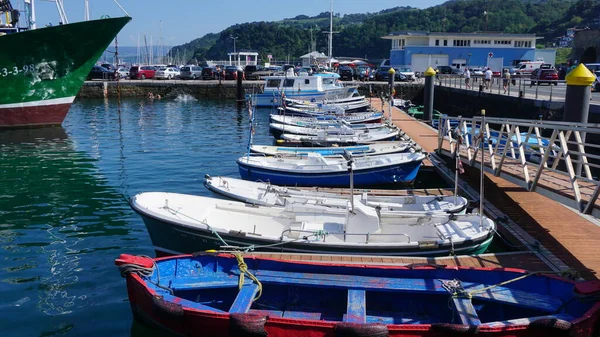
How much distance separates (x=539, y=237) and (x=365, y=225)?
2.97 m

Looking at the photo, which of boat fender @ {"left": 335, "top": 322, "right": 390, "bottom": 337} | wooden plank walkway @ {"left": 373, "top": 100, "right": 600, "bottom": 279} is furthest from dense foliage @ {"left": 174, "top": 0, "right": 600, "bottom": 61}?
boat fender @ {"left": 335, "top": 322, "right": 390, "bottom": 337}

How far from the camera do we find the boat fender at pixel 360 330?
581 cm

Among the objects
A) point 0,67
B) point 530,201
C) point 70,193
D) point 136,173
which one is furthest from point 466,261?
point 0,67

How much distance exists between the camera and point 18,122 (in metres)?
27.2

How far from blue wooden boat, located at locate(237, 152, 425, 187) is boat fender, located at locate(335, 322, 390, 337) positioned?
27.1 ft

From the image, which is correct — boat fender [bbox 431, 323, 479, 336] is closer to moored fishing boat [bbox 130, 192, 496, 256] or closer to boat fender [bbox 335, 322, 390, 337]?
boat fender [bbox 335, 322, 390, 337]

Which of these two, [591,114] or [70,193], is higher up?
[591,114]

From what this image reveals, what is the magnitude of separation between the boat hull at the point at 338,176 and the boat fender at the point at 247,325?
8184 mm

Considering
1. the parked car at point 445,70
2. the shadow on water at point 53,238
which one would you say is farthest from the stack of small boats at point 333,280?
the parked car at point 445,70

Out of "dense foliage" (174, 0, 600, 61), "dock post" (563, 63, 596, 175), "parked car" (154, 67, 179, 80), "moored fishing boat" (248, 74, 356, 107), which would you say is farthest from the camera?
"dense foliage" (174, 0, 600, 61)

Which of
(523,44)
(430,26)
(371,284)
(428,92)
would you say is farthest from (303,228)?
(430,26)

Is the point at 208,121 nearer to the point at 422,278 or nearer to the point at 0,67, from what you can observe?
the point at 0,67

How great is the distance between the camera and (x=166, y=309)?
6379 mm

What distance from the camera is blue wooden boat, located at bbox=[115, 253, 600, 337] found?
607cm
